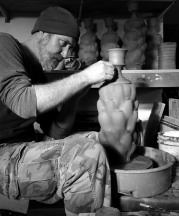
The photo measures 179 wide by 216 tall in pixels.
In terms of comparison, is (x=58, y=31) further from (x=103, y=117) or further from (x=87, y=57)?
(x=87, y=57)

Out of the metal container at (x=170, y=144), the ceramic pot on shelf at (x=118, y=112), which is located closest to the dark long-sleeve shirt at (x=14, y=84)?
the ceramic pot on shelf at (x=118, y=112)

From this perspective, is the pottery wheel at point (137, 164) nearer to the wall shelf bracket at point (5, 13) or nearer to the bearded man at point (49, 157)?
the bearded man at point (49, 157)

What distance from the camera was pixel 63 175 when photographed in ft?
4.10

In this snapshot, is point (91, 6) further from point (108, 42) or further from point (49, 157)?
point (49, 157)

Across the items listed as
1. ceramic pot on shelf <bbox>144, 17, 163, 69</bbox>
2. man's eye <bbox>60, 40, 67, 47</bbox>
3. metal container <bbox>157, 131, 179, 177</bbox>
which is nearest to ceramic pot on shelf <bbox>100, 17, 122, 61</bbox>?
ceramic pot on shelf <bbox>144, 17, 163, 69</bbox>

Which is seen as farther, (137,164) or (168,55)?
(168,55)

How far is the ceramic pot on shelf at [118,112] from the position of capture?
1.54m

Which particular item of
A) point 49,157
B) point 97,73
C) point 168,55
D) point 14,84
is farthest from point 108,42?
point 49,157

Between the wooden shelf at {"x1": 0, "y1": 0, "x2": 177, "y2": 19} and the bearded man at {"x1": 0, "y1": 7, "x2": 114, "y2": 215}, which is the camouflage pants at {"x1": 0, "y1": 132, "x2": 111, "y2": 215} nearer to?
the bearded man at {"x1": 0, "y1": 7, "x2": 114, "y2": 215}

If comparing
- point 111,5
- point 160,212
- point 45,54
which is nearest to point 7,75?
point 45,54

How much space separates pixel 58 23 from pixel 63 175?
1019mm

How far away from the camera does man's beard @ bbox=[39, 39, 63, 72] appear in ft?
5.66

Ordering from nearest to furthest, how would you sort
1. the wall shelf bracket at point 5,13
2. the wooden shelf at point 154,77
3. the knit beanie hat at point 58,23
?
the knit beanie hat at point 58,23, the wooden shelf at point 154,77, the wall shelf bracket at point 5,13

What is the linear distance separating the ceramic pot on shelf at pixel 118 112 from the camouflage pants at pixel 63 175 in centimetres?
32
